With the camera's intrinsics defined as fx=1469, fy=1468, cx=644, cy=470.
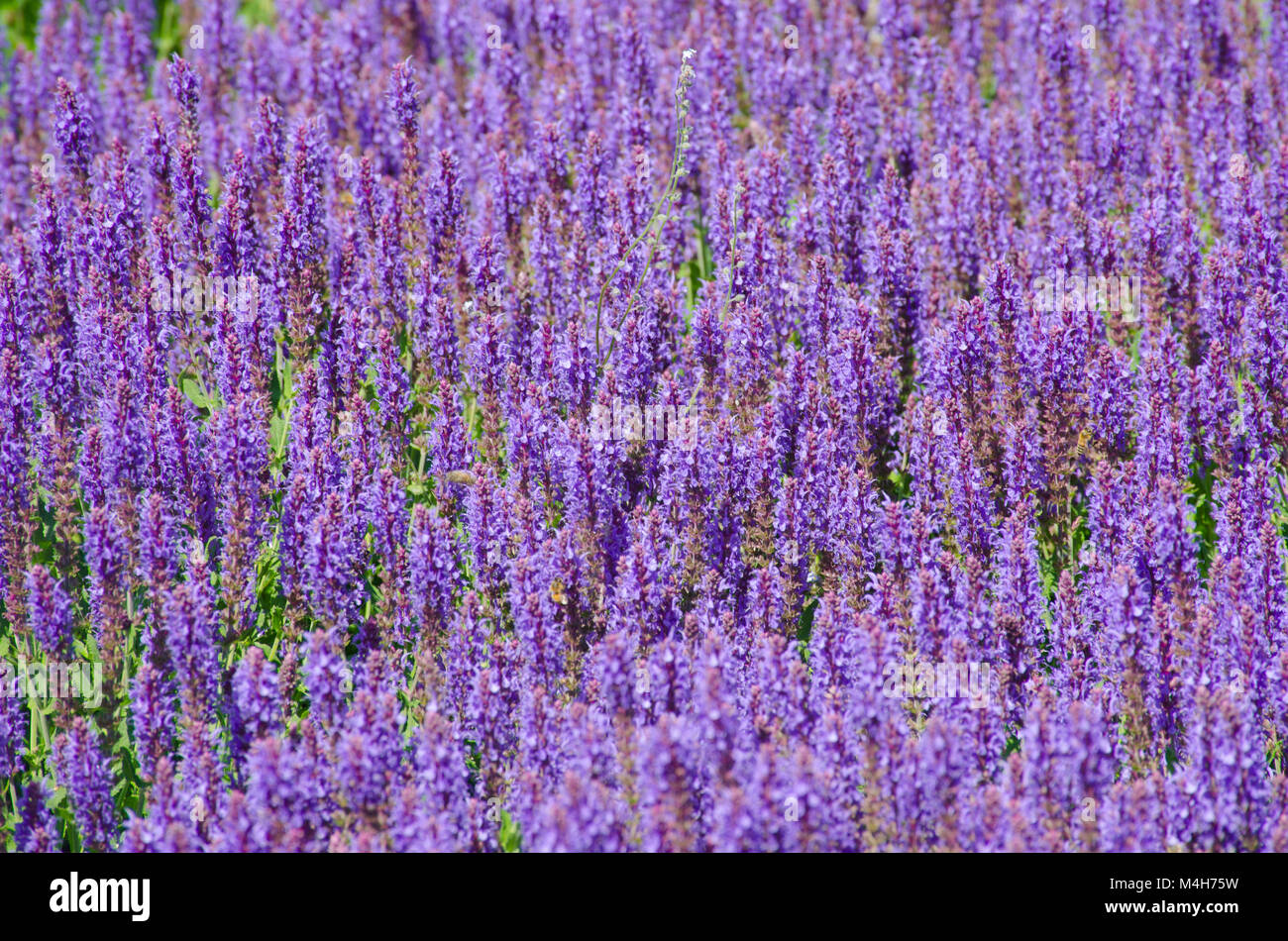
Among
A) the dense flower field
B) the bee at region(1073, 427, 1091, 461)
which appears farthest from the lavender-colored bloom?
the bee at region(1073, 427, 1091, 461)

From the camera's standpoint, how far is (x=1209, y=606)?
6090 millimetres

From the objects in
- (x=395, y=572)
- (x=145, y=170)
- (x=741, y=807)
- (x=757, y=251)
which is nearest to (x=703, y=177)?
(x=757, y=251)

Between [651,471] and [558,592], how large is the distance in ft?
3.05

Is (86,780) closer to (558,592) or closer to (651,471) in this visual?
(558,592)

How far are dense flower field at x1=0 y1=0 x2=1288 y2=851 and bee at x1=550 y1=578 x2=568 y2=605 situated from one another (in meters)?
0.05

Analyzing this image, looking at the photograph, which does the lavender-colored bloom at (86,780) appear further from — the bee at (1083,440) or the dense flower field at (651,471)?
the bee at (1083,440)

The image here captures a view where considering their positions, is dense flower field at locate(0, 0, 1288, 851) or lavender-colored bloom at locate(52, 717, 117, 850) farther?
lavender-colored bloom at locate(52, 717, 117, 850)

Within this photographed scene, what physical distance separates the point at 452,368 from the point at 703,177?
2612mm

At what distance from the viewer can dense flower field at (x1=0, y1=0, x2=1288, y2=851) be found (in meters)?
5.36

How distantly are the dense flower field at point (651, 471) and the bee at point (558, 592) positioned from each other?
0.17 feet

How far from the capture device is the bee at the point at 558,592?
6121 millimetres

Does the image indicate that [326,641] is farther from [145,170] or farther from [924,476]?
[145,170]

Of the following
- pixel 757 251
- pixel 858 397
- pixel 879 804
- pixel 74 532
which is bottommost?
pixel 879 804

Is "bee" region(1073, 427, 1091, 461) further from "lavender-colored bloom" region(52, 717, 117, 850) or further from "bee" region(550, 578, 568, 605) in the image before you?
"lavender-colored bloom" region(52, 717, 117, 850)
